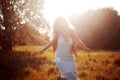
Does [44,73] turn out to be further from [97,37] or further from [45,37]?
[97,37]

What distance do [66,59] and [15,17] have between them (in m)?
26.2

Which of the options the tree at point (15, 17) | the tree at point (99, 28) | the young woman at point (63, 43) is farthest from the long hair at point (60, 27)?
the tree at point (99, 28)

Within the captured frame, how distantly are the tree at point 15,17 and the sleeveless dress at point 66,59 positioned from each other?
25567 mm

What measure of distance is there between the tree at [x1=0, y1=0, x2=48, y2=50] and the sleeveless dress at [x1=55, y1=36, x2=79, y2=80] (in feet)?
83.9

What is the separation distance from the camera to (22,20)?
31.9 metres

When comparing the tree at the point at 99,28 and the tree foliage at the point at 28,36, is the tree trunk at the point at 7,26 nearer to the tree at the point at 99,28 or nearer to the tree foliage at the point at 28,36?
the tree foliage at the point at 28,36

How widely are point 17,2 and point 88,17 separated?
795 inches

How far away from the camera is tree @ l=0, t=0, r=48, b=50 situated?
3092cm

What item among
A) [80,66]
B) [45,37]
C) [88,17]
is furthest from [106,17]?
[80,66]

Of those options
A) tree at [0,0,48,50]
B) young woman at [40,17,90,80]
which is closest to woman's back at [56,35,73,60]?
young woman at [40,17,90,80]

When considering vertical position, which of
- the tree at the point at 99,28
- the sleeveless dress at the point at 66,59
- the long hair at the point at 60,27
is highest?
the long hair at the point at 60,27

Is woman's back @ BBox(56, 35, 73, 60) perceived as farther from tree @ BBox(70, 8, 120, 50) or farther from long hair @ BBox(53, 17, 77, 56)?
tree @ BBox(70, 8, 120, 50)

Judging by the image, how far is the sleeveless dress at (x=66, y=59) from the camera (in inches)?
207

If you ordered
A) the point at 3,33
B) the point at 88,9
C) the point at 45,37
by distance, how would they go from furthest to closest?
the point at 88,9, the point at 45,37, the point at 3,33
